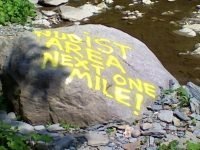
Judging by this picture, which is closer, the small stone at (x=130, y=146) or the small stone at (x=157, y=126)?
the small stone at (x=130, y=146)

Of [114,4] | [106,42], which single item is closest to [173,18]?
[114,4]

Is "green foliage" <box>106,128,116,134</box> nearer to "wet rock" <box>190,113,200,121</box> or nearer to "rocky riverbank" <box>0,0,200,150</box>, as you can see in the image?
"rocky riverbank" <box>0,0,200,150</box>

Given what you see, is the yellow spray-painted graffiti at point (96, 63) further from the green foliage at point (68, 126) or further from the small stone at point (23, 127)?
the small stone at point (23, 127)

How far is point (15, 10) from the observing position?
10266 millimetres

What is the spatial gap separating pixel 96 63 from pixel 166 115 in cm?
107

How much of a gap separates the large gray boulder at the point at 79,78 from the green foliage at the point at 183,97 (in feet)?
0.76

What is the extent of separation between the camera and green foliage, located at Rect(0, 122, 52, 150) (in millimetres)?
4569

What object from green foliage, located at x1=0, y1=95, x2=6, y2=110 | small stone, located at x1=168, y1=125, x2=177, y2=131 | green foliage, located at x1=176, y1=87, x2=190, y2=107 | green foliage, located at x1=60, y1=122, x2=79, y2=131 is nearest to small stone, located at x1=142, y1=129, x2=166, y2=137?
small stone, located at x1=168, y1=125, x2=177, y2=131

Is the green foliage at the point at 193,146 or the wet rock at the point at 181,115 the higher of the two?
the green foliage at the point at 193,146

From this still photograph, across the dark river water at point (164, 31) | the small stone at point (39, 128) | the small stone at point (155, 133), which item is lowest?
the dark river water at point (164, 31)

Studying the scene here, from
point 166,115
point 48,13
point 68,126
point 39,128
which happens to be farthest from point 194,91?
point 48,13

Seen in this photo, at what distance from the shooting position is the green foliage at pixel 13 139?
180 inches

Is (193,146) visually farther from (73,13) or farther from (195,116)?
(73,13)

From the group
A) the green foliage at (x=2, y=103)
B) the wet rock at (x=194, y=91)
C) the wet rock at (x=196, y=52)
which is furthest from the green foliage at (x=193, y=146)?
the wet rock at (x=196, y=52)
